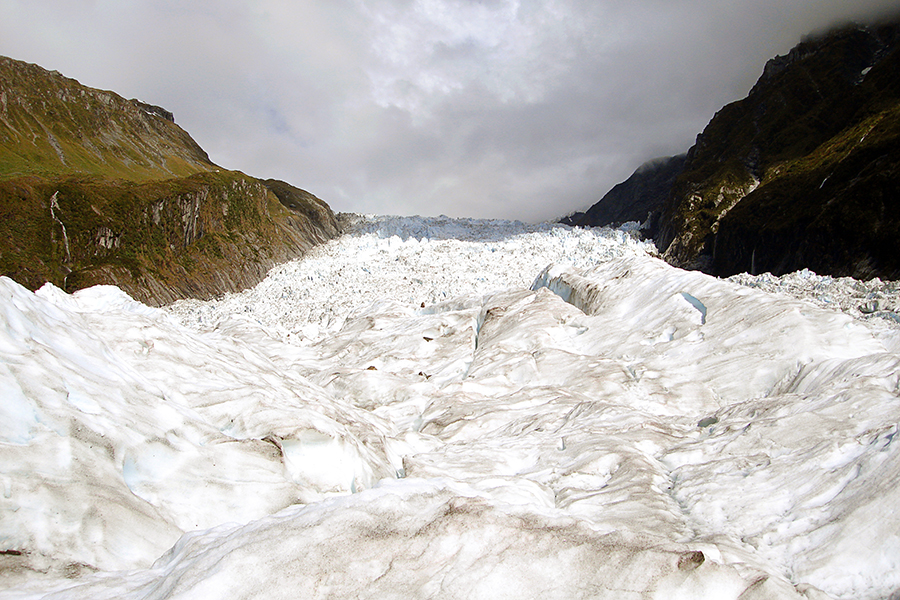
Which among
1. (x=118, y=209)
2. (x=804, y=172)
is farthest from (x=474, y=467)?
(x=118, y=209)

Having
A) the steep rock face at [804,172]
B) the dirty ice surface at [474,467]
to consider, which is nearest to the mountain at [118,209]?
the dirty ice surface at [474,467]

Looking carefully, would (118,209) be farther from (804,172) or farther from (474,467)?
(804,172)

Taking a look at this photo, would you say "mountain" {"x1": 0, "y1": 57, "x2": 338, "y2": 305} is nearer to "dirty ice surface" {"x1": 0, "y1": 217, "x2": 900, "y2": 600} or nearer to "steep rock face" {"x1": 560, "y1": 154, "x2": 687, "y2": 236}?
"dirty ice surface" {"x1": 0, "y1": 217, "x2": 900, "y2": 600}

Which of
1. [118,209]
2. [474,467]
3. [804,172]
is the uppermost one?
[118,209]

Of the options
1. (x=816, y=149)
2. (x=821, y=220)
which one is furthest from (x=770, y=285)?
(x=816, y=149)

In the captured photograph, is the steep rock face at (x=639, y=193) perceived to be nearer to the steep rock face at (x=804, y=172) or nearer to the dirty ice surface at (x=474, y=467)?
the steep rock face at (x=804, y=172)

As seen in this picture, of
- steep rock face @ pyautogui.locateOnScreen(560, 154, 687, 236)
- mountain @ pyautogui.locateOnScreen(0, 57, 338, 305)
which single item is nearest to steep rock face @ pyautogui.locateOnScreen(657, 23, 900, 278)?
steep rock face @ pyautogui.locateOnScreen(560, 154, 687, 236)

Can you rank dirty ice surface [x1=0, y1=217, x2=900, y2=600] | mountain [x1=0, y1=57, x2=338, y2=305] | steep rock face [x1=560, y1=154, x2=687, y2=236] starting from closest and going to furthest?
dirty ice surface [x1=0, y1=217, x2=900, y2=600]
mountain [x1=0, y1=57, x2=338, y2=305]
steep rock face [x1=560, y1=154, x2=687, y2=236]
